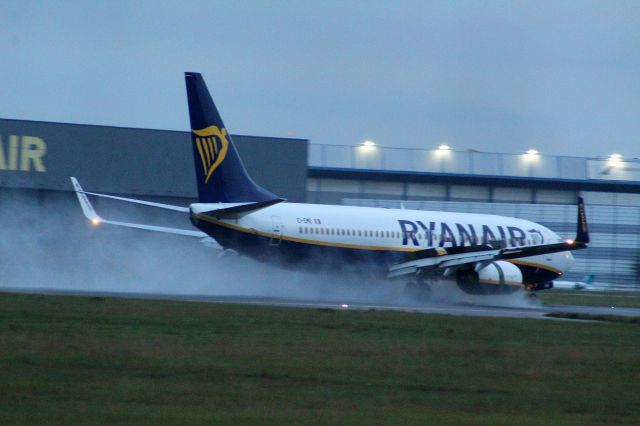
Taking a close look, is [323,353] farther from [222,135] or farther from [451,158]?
[451,158]

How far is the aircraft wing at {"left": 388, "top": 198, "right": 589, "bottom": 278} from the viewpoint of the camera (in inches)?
1457

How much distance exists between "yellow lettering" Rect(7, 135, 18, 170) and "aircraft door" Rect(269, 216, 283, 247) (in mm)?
18109

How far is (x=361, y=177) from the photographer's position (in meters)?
66.0

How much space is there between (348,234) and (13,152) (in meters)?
19.9

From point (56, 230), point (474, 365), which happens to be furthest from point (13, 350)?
point (56, 230)

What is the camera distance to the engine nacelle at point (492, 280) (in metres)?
37.8

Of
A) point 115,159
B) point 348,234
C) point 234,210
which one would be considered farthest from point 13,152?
point 348,234

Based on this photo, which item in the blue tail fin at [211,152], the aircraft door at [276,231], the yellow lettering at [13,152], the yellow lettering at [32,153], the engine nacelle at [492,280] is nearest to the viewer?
the blue tail fin at [211,152]

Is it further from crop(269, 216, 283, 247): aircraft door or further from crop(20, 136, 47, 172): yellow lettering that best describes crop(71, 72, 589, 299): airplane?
crop(20, 136, 47, 172): yellow lettering

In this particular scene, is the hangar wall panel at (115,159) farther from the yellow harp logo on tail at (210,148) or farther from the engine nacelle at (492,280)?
the engine nacelle at (492,280)

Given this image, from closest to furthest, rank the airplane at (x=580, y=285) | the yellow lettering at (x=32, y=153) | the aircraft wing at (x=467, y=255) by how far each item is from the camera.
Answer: the aircraft wing at (x=467, y=255) < the yellow lettering at (x=32, y=153) < the airplane at (x=580, y=285)

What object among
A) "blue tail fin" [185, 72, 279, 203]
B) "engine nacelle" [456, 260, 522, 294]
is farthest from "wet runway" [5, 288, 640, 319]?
"blue tail fin" [185, 72, 279, 203]

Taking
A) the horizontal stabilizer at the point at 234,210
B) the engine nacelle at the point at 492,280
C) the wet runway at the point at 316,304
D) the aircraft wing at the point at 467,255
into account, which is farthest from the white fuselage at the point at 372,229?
the wet runway at the point at 316,304

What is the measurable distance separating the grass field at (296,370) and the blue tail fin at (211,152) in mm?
12115
